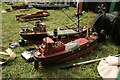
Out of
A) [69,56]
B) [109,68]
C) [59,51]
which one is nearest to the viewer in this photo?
[109,68]

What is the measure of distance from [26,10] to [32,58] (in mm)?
6876

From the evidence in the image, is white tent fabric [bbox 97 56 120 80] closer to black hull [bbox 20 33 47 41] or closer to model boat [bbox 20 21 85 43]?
model boat [bbox 20 21 85 43]

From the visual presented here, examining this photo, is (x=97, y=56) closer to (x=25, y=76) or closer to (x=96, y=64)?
(x=96, y=64)

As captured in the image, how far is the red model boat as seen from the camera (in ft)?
14.6

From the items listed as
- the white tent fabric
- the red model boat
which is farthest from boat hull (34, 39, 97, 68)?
the white tent fabric

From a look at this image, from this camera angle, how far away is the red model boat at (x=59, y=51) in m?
4.44

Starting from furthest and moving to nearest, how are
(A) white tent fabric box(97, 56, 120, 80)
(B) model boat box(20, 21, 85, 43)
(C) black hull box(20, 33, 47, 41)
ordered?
(C) black hull box(20, 33, 47, 41) < (B) model boat box(20, 21, 85, 43) < (A) white tent fabric box(97, 56, 120, 80)

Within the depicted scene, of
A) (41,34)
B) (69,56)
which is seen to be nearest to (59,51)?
(69,56)

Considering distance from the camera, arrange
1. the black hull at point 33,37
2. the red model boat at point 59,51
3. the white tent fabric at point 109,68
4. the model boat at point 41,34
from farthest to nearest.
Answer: the black hull at point 33,37 → the model boat at point 41,34 → the red model boat at point 59,51 → the white tent fabric at point 109,68

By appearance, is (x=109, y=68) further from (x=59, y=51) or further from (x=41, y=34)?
(x=41, y=34)

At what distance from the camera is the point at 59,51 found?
4648mm

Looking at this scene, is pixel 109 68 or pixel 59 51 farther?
pixel 59 51

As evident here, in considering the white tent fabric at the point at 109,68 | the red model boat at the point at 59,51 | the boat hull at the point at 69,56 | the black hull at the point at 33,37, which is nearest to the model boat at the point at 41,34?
the black hull at the point at 33,37

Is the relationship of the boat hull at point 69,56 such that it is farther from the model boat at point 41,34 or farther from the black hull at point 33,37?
the black hull at point 33,37
